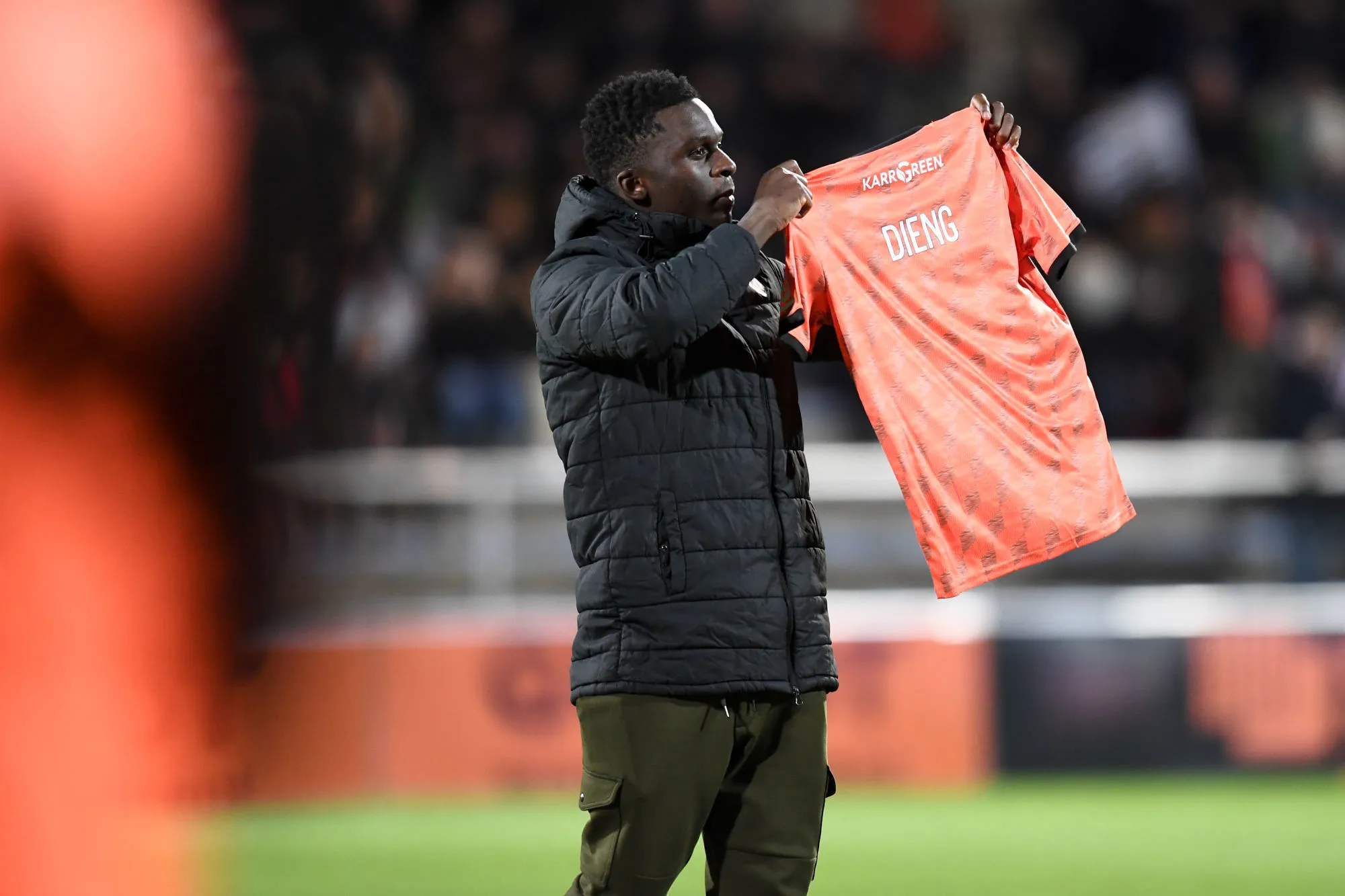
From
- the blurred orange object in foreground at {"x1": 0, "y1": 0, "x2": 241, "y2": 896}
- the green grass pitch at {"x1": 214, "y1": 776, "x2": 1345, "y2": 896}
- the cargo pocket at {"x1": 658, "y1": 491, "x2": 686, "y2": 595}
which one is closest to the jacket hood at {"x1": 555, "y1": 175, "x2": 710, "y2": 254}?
the cargo pocket at {"x1": 658, "y1": 491, "x2": 686, "y2": 595}

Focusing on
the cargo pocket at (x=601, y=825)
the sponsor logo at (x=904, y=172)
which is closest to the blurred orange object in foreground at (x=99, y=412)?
the cargo pocket at (x=601, y=825)

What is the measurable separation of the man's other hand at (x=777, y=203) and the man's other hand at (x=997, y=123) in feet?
2.39

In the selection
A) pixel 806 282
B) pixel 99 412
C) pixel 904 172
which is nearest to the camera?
pixel 806 282

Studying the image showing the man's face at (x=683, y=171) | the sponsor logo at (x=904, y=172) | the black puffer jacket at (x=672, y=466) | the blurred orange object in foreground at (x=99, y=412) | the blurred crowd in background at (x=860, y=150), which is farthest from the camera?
the blurred crowd in background at (x=860, y=150)

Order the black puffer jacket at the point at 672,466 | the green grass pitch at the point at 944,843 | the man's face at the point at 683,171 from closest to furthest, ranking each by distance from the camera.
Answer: the black puffer jacket at the point at 672,466, the man's face at the point at 683,171, the green grass pitch at the point at 944,843

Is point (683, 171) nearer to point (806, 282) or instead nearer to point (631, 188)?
point (631, 188)

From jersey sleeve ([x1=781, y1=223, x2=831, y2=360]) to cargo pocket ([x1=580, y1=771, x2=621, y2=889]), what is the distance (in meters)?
0.97

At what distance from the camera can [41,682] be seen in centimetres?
420

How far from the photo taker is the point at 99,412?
435cm

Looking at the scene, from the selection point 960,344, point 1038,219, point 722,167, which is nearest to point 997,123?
point 1038,219

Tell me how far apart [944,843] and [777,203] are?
4.17 m

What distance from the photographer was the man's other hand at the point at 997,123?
4.06 metres

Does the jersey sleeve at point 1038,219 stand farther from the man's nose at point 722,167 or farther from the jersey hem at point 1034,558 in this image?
the man's nose at point 722,167

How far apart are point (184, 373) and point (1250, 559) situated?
590 cm
